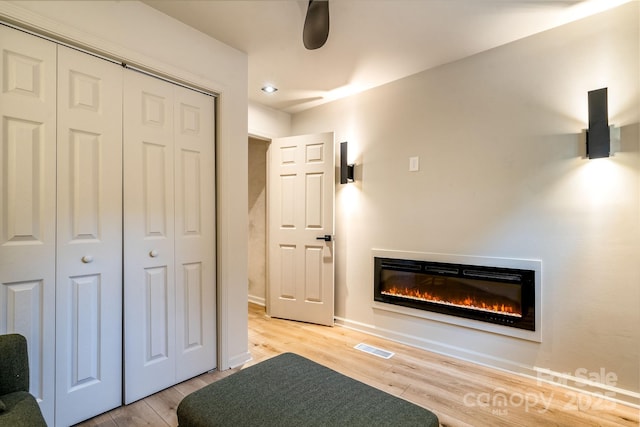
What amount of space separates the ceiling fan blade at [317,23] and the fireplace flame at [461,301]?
225 centimetres

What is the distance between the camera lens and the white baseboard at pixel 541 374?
6.46ft

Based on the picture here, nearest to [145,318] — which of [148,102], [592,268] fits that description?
[148,102]

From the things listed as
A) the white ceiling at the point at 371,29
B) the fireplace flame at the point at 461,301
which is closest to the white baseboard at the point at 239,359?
the fireplace flame at the point at 461,301

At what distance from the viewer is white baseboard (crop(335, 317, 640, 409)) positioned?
1969mm

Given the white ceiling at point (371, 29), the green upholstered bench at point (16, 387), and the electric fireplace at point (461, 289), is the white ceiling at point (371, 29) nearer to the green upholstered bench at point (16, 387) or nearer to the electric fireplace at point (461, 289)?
the electric fireplace at point (461, 289)

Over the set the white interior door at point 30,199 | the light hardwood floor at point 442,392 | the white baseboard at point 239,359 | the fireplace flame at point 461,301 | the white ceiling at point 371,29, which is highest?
the white ceiling at point 371,29

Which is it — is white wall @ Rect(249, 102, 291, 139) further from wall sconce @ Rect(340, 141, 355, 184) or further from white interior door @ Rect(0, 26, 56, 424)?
white interior door @ Rect(0, 26, 56, 424)

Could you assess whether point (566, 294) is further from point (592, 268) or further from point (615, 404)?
point (615, 404)

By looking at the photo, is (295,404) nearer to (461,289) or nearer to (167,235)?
(167,235)

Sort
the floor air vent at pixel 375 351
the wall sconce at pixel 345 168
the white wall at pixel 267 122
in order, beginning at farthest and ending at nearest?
1. the white wall at pixel 267 122
2. the wall sconce at pixel 345 168
3. the floor air vent at pixel 375 351

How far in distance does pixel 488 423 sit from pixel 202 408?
1604 mm

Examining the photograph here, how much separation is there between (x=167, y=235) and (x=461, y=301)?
238 centimetres

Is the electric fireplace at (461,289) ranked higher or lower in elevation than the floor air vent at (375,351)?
higher

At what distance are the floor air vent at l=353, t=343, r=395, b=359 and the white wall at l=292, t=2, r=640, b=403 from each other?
0.29 m
